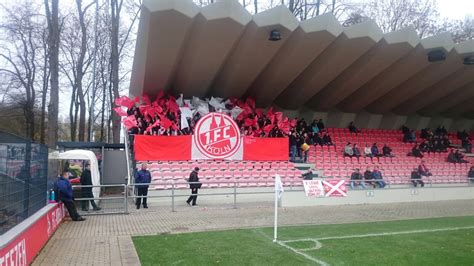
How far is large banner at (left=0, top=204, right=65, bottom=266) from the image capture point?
6.80 metres

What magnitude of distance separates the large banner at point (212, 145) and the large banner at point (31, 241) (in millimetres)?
8722

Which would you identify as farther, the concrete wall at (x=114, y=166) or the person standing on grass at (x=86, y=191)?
the concrete wall at (x=114, y=166)

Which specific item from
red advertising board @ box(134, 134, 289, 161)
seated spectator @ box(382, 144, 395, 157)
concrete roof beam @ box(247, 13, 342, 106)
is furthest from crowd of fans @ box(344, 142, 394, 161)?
concrete roof beam @ box(247, 13, 342, 106)

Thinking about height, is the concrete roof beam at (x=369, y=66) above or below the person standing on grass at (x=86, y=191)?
above

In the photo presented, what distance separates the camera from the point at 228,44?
67.3 ft

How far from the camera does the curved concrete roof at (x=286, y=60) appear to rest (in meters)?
19.0

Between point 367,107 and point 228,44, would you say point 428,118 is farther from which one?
point 228,44

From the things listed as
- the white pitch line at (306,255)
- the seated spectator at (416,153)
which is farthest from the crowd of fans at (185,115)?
the white pitch line at (306,255)

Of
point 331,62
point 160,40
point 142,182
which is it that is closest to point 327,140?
point 331,62

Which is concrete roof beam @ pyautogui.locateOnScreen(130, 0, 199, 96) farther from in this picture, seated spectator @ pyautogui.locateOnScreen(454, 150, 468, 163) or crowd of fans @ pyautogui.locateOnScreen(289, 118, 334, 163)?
seated spectator @ pyautogui.locateOnScreen(454, 150, 468, 163)

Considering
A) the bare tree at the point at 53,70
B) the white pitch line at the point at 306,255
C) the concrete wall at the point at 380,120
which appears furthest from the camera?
the concrete wall at the point at 380,120

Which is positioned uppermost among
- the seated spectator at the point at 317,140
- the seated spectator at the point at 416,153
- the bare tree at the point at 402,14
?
the bare tree at the point at 402,14

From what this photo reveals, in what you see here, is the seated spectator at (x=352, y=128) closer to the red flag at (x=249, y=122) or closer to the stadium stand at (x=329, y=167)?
the stadium stand at (x=329, y=167)

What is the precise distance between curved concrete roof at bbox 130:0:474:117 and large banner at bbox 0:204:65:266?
9.10 meters
